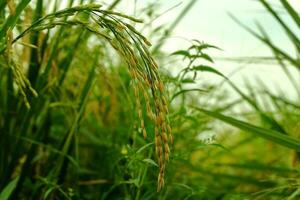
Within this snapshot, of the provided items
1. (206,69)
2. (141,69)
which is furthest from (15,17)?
(206,69)

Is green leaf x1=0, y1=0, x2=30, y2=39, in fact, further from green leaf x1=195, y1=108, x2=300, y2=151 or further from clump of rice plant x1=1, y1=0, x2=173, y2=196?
green leaf x1=195, y1=108, x2=300, y2=151

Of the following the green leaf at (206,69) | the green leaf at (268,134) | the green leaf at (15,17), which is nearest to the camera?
the green leaf at (15,17)

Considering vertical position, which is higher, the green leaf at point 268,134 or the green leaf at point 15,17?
the green leaf at point 15,17

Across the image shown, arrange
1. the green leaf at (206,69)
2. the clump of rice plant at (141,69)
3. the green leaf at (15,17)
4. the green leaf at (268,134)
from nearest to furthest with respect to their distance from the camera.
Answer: the clump of rice plant at (141,69)
the green leaf at (15,17)
the green leaf at (268,134)
the green leaf at (206,69)

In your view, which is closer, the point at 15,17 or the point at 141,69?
the point at 141,69

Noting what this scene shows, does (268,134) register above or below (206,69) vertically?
below

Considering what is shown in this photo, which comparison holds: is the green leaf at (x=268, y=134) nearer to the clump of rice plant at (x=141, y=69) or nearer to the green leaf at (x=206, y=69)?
the green leaf at (x=206, y=69)

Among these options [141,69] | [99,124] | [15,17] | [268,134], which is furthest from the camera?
[99,124]

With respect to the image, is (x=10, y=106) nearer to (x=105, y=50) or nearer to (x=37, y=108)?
(x=37, y=108)

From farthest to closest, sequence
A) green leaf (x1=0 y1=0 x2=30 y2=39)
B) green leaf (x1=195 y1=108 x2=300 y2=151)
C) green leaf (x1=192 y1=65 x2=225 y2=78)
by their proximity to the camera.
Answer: green leaf (x1=192 y1=65 x2=225 y2=78) → green leaf (x1=195 y1=108 x2=300 y2=151) → green leaf (x1=0 y1=0 x2=30 y2=39)

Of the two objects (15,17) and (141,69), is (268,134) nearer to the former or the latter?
(141,69)

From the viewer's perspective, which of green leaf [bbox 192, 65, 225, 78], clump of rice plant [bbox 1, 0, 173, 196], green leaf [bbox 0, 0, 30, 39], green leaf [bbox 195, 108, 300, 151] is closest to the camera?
clump of rice plant [bbox 1, 0, 173, 196]

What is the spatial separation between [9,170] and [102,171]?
457 mm

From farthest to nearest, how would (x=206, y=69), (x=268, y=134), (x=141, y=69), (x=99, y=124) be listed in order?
(x=99, y=124), (x=206, y=69), (x=268, y=134), (x=141, y=69)
